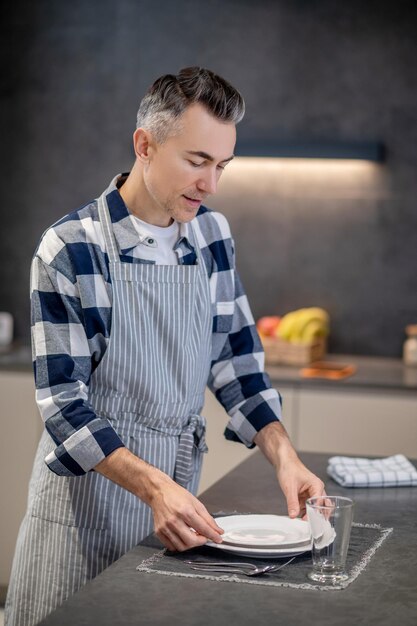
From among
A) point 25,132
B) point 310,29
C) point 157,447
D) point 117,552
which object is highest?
point 310,29

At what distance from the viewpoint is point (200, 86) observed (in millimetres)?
1909

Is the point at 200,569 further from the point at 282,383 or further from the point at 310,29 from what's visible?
the point at 310,29

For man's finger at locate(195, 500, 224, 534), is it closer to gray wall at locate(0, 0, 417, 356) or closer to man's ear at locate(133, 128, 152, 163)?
man's ear at locate(133, 128, 152, 163)

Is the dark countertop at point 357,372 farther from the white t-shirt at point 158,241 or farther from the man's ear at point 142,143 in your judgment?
the man's ear at point 142,143

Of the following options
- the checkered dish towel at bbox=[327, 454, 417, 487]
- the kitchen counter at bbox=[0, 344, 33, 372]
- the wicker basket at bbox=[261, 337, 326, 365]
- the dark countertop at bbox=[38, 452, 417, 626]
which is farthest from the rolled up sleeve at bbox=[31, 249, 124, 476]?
the wicker basket at bbox=[261, 337, 326, 365]

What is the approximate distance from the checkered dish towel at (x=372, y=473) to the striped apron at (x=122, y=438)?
1.05 ft

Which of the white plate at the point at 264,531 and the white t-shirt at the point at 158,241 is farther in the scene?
the white t-shirt at the point at 158,241

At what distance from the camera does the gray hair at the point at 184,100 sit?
190 centimetres

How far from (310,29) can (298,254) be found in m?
0.89

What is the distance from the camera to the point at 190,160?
191 centimetres

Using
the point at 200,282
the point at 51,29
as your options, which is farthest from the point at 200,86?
the point at 51,29

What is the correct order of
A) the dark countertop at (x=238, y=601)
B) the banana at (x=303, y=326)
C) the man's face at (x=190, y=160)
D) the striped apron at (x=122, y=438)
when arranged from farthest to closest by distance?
the banana at (x=303, y=326)
the striped apron at (x=122, y=438)
the man's face at (x=190, y=160)
the dark countertop at (x=238, y=601)

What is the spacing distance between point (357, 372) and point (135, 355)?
1.84 m

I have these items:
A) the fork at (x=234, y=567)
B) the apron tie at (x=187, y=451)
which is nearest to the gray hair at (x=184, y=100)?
the apron tie at (x=187, y=451)
